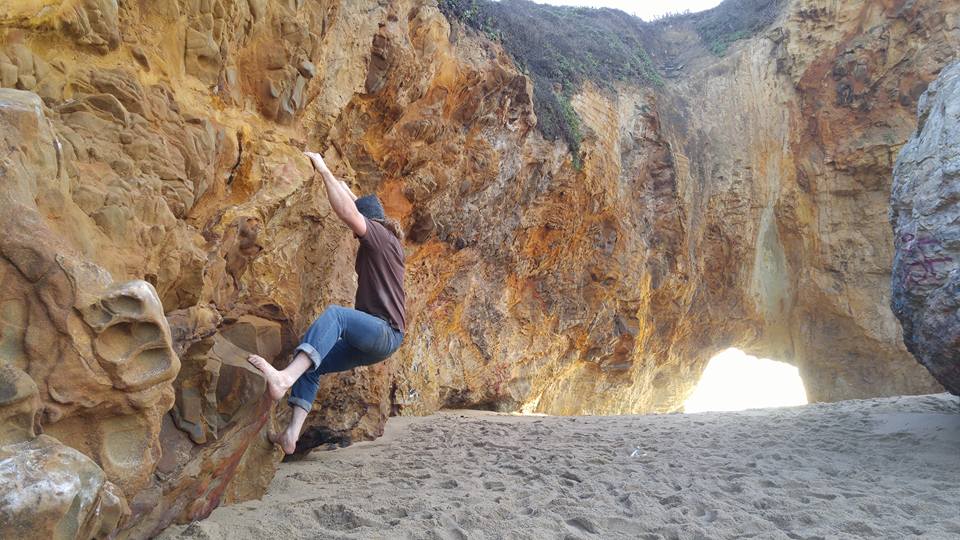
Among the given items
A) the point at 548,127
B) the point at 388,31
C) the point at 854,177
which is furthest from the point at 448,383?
the point at 854,177

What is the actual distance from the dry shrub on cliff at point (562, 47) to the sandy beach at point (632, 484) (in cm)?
673

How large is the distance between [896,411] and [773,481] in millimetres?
3610

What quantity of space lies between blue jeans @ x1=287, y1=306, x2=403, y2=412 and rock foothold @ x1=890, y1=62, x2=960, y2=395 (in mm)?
4629

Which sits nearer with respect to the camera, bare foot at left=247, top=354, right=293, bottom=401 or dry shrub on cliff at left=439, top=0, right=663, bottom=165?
bare foot at left=247, top=354, right=293, bottom=401

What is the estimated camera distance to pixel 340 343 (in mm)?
3830

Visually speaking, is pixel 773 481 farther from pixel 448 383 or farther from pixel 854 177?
pixel 854 177

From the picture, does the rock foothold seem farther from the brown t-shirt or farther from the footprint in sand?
the brown t-shirt

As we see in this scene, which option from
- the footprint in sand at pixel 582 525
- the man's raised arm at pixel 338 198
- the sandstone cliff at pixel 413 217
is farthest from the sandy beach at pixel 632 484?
the man's raised arm at pixel 338 198

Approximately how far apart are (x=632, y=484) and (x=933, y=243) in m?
3.54

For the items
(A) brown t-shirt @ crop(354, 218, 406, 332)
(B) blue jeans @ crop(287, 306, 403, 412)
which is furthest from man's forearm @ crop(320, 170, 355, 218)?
(B) blue jeans @ crop(287, 306, 403, 412)

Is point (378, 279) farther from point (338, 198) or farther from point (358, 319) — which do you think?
point (338, 198)

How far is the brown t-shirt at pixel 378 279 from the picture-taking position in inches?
150

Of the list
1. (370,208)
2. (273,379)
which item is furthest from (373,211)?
(273,379)

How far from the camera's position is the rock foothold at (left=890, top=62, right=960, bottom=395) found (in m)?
4.90
